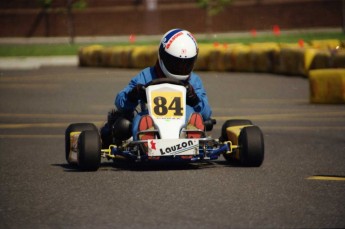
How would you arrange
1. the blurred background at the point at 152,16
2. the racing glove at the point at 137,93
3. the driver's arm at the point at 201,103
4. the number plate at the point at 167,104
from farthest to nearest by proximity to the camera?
the blurred background at the point at 152,16 → the driver's arm at the point at 201,103 → the racing glove at the point at 137,93 → the number plate at the point at 167,104

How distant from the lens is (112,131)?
9594 mm

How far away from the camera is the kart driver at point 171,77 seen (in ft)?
30.6

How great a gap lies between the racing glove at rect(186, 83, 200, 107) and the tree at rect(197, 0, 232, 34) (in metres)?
40.8

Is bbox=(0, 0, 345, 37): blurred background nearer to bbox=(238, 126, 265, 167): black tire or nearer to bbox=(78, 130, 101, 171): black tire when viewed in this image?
bbox=(238, 126, 265, 167): black tire

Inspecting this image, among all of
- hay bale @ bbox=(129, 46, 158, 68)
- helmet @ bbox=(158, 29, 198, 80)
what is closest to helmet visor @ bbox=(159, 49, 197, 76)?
helmet @ bbox=(158, 29, 198, 80)

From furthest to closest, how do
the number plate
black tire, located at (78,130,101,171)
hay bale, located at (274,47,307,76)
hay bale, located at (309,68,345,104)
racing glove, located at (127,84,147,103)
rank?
1. hay bale, located at (274,47,307,76)
2. hay bale, located at (309,68,345,104)
3. racing glove, located at (127,84,147,103)
4. the number plate
5. black tire, located at (78,130,101,171)

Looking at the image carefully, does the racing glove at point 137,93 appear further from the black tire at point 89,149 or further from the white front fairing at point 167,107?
the black tire at point 89,149

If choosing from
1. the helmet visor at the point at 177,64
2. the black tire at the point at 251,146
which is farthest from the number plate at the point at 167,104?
the black tire at the point at 251,146

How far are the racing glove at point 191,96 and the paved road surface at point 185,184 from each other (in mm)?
559

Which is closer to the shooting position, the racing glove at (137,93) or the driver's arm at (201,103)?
the racing glove at (137,93)

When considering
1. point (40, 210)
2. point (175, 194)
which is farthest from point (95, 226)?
point (175, 194)

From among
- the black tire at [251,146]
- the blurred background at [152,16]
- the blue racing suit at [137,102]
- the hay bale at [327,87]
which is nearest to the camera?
the black tire at [251,146]

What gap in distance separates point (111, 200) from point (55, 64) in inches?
1015

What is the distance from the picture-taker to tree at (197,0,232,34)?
50406mm
